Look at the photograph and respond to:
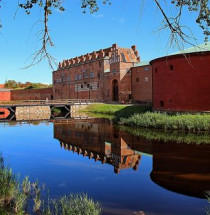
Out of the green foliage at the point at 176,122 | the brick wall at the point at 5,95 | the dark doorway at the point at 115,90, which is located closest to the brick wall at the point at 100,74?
the dark doorway at the point at 115,90

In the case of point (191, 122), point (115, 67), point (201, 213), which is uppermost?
point (115, 67)

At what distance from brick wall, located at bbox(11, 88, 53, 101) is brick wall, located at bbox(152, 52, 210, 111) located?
110 feet

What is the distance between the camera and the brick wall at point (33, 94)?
50.5m

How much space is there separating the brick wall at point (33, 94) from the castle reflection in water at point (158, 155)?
36.6 metres

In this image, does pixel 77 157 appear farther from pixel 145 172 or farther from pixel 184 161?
pixel 184 161

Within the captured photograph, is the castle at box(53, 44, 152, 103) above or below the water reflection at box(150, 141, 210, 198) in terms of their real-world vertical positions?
above

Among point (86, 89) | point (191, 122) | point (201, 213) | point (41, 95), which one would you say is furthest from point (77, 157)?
point (41, 95)

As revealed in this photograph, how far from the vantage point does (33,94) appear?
5344 centimetres

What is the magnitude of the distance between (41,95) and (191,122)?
136 ft

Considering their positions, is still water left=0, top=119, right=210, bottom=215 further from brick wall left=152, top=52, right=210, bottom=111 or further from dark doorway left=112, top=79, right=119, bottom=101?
dark doorway left=112, top=79, right=119, bottom=101

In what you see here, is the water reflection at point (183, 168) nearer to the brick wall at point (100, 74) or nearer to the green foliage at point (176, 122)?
the green foliage at point (176, 122)

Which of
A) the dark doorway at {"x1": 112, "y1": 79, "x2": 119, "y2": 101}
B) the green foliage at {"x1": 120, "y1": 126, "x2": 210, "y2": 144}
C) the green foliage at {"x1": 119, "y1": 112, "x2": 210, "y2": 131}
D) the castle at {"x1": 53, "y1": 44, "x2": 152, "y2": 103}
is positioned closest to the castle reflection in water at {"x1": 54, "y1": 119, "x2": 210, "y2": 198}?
the green foliage at {"x1": 120, "y1": 126, "x2": 210, "y2": 144}

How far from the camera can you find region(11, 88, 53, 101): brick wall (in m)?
50.5

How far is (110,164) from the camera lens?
8.84m
